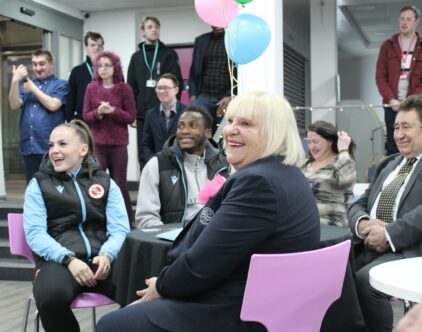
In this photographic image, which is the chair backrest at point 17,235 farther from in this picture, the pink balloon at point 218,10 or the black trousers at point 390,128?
the black trousers at point 390,128

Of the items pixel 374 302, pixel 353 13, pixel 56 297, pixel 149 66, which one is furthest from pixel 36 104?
pixel 353 13

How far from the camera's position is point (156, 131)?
4773 millimetres

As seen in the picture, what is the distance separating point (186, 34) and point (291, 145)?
7252mm

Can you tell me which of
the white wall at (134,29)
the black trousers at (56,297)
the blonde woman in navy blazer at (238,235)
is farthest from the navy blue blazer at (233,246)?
the white wall at (134,29)

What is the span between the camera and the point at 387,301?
2.73 m

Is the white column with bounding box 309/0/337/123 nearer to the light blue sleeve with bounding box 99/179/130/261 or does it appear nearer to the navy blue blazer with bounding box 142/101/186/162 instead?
the navy blue blazer with bounding box 142/101/186/162

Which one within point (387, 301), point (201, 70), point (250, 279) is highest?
point (201, 70)

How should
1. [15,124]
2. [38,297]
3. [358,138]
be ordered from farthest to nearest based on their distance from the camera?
[15,124] < [358,138] < [38,297]

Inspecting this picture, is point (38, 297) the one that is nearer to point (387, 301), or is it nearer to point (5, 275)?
point (387, 301)

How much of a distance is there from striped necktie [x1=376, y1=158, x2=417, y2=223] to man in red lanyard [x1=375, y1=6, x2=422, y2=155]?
2644 mm

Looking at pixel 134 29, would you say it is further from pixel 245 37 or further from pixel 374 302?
pixel 374 302

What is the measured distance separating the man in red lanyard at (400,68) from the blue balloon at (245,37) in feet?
6.49

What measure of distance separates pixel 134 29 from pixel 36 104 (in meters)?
4.04

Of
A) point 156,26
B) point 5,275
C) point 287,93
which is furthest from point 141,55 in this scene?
point 287,93
